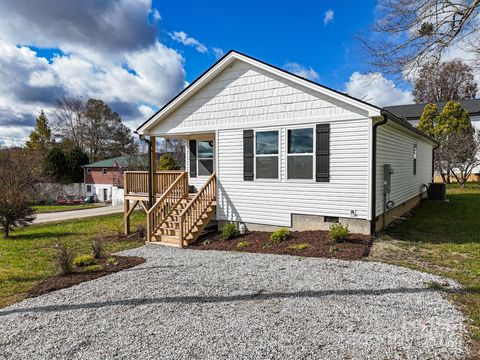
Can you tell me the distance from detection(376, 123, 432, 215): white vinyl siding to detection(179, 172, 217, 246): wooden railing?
481 cm

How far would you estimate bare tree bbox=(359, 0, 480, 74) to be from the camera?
7762mm

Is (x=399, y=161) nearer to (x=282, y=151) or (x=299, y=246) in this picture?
(x=282, y=151)

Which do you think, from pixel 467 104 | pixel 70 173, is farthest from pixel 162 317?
pixel 467 104

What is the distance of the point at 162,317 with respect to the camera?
3984mm

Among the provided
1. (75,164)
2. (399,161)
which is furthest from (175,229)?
(75,164)

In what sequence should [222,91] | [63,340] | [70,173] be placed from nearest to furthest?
[63,340] → [222,91] → [70,173]

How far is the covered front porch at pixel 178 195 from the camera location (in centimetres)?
→ 899

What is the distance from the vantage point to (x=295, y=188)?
8.59 metres

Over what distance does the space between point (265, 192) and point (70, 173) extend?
31.9 meters

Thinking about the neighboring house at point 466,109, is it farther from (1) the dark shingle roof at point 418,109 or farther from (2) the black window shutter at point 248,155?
(2) the black window shutter at point 248,155

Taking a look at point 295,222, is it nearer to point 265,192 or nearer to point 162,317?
point 265,192

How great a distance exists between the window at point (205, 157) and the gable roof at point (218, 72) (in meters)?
1.87

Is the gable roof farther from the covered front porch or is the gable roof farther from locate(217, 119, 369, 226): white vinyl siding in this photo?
the covered front porch

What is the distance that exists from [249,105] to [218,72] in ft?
4.88
